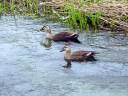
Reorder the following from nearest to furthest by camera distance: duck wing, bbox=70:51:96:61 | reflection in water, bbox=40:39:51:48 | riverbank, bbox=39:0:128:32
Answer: duck wing, bbox=70:51:96:61 → reflection in water, bbox=40:39:51:48 → riverbank, bbox=39:0:128:32

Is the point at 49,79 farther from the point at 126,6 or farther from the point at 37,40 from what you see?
the point at 126,6

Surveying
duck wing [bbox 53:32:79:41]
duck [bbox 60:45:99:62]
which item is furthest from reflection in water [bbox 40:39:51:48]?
duck [bbox 60:45:99:62]

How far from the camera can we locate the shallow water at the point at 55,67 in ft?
30.3

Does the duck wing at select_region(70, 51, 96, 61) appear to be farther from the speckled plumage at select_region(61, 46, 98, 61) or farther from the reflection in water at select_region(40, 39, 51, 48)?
the reflection in water at select_region(40, 39, 51, 48)

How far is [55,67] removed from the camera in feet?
36.2

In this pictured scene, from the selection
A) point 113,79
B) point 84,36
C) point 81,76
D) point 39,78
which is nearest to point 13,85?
point 39,78

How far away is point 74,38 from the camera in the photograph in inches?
578

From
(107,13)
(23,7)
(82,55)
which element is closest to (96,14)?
(107,13)

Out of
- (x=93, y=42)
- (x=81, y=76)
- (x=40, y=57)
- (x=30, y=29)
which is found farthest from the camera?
(x=30, y=29)

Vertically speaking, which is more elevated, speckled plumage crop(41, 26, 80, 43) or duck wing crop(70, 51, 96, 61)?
speckled plumage crop(41, 26, 80, 43)

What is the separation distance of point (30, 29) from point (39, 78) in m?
6.12

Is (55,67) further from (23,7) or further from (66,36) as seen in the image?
(23,7)

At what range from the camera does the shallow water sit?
30.3 feet

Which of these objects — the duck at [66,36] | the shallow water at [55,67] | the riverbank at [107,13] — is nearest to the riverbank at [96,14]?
the riverbank at [107,13]
